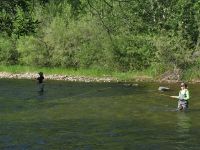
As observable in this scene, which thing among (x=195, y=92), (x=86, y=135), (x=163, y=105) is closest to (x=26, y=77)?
(x=195, y=92)

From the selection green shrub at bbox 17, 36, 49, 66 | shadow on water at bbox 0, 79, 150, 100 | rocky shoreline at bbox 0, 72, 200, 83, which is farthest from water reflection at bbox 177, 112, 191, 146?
green shrub at bbox 17, 36, 49, 66

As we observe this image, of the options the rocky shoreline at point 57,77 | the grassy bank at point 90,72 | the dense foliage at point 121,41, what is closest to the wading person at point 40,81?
the dense foliage at point 121,41

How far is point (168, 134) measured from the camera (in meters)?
25.5

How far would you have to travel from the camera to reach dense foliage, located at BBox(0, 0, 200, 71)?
6159cm

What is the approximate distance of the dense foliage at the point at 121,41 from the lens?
2425 inches

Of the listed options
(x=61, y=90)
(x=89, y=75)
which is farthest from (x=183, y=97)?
(x=89, y=75)

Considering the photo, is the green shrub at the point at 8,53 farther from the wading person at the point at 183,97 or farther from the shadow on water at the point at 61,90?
the wading person at the point at 183,97

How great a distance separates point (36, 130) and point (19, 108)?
28.6 ft

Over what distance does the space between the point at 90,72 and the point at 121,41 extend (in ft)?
21.3

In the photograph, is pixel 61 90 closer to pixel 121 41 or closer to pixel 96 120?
pixel 96 120

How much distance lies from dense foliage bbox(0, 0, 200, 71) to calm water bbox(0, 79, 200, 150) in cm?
1370

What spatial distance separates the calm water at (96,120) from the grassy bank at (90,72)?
12.7 m

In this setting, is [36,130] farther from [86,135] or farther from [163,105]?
[163,105]

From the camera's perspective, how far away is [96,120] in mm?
29953
